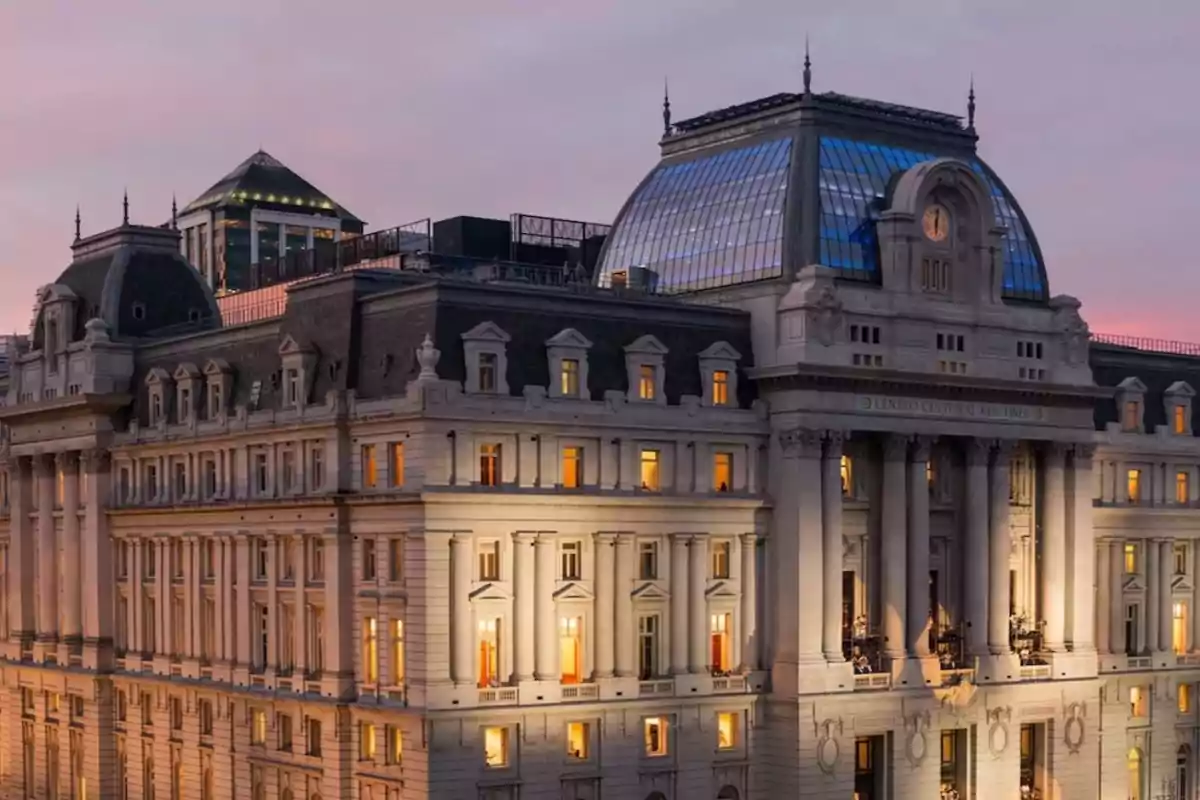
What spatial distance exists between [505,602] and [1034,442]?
36.2 metres

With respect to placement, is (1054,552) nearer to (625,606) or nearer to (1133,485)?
(1133,485)

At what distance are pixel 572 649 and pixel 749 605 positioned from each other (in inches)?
434

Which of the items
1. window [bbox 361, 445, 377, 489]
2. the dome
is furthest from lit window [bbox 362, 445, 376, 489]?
the dome

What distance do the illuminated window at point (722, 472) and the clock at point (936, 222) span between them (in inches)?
704

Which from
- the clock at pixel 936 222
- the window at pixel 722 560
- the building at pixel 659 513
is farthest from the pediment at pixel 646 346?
the clock at pixel 936 222

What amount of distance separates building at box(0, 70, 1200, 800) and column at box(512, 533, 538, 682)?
0.49 feet

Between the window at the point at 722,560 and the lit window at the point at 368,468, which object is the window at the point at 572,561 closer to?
the window at the point at 722,560

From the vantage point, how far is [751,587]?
11300 cm

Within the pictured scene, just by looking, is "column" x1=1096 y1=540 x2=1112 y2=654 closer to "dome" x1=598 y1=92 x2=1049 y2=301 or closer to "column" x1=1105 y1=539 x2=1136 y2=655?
"column" x1=1105 y1=539 x2=1136 y2=655

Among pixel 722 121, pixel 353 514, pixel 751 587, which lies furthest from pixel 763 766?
pixel 722 121

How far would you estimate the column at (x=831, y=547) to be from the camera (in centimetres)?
11244

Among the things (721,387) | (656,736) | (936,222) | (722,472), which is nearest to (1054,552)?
(936,222)

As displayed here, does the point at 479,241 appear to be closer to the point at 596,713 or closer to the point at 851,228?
the point at 851,228

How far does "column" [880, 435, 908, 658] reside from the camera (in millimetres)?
A: 115125
